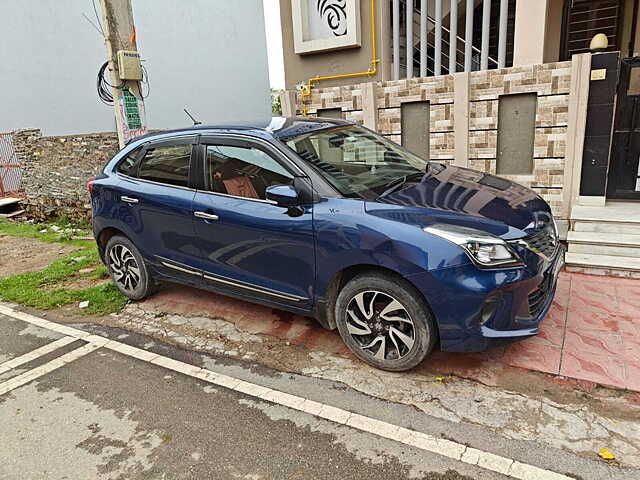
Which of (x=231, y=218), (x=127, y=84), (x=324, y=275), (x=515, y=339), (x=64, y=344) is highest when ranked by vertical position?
(x=127, y=84)

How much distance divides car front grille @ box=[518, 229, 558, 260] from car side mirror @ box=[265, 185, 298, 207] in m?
1.57

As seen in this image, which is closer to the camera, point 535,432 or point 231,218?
point 535,432

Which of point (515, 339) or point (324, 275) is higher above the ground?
point (324, 275)

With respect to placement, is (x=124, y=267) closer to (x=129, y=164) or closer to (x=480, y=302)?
(x=129, y=164)

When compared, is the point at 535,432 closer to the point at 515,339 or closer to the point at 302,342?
the point at 515,339

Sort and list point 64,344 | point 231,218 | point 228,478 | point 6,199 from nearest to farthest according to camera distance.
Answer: point 228,478, point 231,218, point 64,344, point 6,199

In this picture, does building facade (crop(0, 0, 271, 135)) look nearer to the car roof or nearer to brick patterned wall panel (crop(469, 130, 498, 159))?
the car roof

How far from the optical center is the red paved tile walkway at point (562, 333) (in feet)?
11.1

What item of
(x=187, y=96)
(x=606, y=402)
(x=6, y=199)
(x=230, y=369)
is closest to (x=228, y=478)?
(x=230, y=369)

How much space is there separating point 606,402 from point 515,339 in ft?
2.15

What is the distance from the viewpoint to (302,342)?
402 centimetres

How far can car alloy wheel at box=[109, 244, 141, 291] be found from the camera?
4887mm

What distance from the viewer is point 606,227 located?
5.33m

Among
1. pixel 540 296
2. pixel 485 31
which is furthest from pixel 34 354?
pixel 485 31
